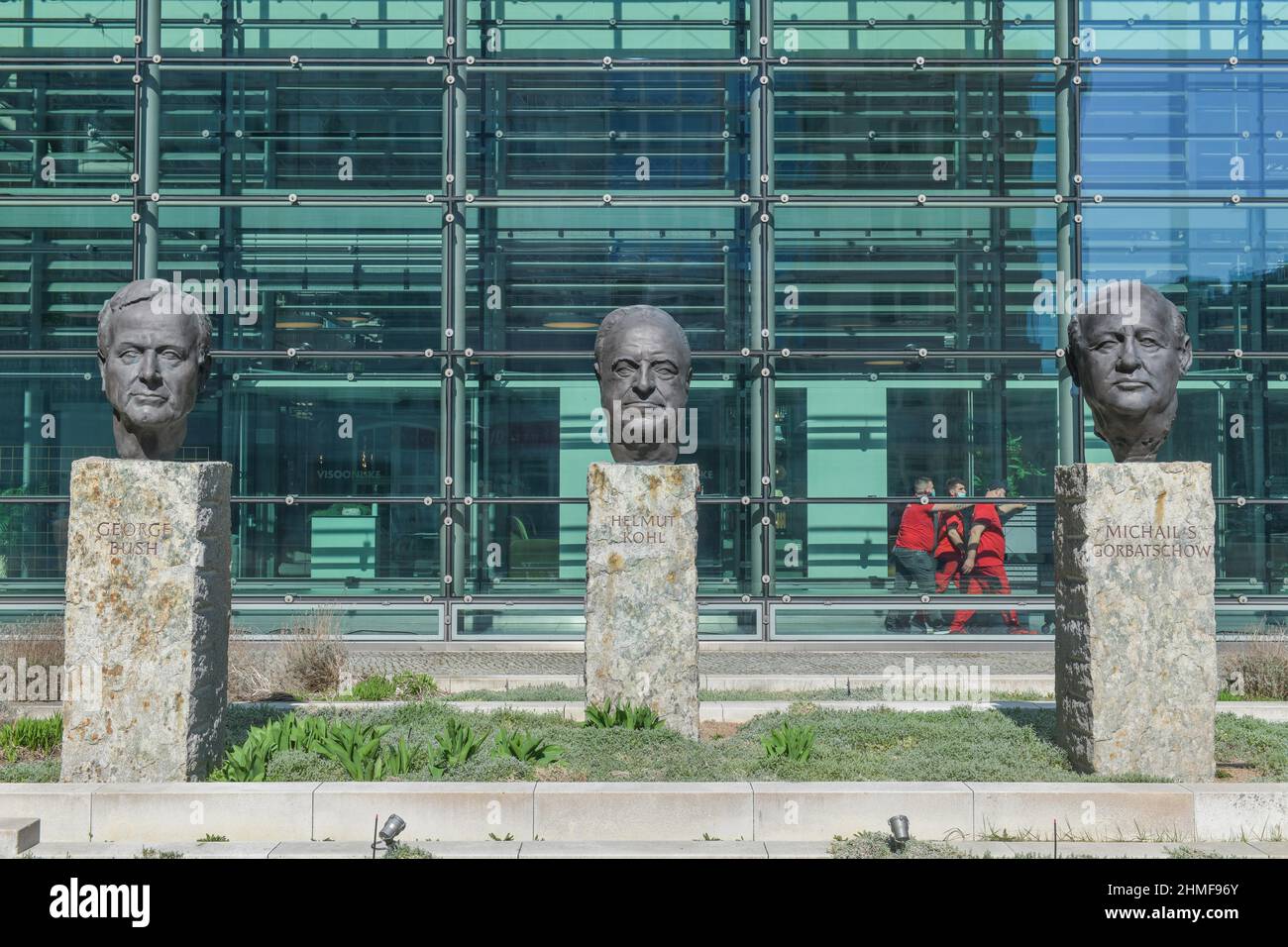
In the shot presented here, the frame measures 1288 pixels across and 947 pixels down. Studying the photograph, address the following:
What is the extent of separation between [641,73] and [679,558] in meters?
8.30

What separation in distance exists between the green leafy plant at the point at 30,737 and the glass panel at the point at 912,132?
9.95 metres

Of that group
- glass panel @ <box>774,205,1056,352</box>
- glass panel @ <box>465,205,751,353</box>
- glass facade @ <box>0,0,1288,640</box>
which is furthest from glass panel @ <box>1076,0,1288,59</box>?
glass panel @ <box>465,205,751,353</box>

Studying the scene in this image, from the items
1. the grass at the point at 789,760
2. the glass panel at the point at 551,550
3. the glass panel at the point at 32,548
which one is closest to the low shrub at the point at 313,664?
the grass at the point at 789,760

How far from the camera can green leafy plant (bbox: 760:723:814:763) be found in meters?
7.47

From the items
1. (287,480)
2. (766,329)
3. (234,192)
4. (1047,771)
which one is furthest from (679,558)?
(234,192)

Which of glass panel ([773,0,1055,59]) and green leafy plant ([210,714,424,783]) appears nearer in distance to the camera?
green leafy plant ([210,714,424,783])

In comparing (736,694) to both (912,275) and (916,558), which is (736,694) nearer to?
(916,558)

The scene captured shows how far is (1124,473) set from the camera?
7422 mm

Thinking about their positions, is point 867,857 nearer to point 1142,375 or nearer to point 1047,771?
point 1047,771

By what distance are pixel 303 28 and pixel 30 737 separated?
9.73 metres

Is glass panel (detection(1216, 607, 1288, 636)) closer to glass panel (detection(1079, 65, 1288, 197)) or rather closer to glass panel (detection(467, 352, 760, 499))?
glass panel (detection(1079, 65, 1288, 197))

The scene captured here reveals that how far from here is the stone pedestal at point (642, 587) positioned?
340 inches

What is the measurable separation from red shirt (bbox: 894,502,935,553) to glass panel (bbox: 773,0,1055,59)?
17.0 ft

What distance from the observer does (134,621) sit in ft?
23.1
